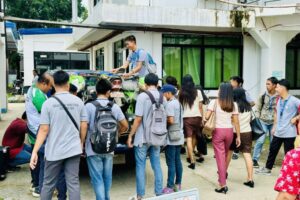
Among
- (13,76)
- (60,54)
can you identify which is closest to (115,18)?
(60,54)

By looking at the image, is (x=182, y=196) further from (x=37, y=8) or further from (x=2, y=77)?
(x=37, y=8)

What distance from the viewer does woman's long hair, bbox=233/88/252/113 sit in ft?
21.3

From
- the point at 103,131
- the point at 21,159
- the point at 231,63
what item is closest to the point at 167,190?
the point at 103,131

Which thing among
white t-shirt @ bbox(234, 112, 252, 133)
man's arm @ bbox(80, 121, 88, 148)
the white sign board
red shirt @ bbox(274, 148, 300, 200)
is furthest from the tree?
red shirt @ bbox(274, 148, 300, 200)

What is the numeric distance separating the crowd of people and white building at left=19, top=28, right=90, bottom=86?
2275 centimetres

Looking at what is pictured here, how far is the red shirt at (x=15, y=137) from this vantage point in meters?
7.05

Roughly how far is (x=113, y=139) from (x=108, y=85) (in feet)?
2.27

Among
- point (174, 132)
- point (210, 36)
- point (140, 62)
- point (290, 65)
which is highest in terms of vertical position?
point (210, 36)

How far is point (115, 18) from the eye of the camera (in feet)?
33.7

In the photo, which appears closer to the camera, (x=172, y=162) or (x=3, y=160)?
(x=172, y=162)

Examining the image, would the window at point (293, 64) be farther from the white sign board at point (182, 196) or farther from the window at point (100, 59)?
the white sign board at point (182, 196)

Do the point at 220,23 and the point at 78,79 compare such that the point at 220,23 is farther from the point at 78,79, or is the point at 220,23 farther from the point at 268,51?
the point at 78,79

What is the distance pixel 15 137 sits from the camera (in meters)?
7.17

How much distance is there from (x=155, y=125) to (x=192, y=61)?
7248 mm
